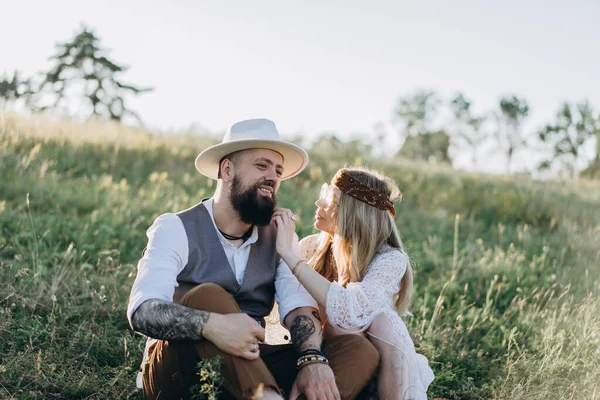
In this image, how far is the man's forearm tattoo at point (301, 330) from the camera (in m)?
3.22

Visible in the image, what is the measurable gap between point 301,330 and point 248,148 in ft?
4.06

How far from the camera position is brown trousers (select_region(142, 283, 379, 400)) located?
2770mm

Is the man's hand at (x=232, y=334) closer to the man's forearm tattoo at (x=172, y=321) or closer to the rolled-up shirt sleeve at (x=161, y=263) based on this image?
the man's forearm tattoo at (x=172, y=321)

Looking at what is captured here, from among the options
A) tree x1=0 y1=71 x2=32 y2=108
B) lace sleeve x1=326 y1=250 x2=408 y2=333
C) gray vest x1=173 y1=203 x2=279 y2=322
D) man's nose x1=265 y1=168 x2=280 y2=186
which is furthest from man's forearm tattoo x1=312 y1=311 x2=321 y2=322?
tree x1=0 y1=71 x2=32 y2=108

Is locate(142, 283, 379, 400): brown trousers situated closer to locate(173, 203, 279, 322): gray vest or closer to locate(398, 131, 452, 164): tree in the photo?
locate(173, 203, 279, 322): gray vest

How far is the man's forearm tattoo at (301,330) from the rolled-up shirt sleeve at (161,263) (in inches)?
29.2

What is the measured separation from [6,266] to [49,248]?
0.82 metres

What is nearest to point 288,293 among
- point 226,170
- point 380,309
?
point 380,309

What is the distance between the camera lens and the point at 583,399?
3.88m

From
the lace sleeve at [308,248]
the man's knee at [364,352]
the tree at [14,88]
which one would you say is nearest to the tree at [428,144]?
the tree at [14,88]

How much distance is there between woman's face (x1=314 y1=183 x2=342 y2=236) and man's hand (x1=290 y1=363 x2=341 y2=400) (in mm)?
1064

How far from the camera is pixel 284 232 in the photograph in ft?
11.2

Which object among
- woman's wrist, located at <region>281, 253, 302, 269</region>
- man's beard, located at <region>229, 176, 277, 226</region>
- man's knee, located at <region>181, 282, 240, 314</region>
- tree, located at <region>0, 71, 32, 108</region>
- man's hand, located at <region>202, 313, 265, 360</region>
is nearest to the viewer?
man's hand, located at <region>202, 313, 265, 360</region>

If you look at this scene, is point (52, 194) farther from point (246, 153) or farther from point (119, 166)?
point (246, 153)
